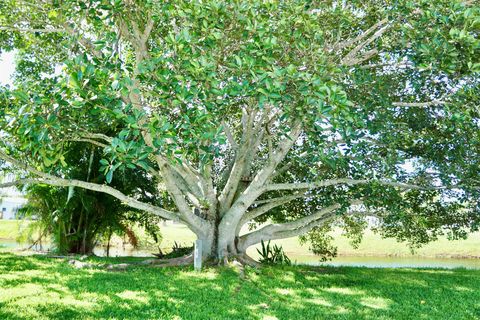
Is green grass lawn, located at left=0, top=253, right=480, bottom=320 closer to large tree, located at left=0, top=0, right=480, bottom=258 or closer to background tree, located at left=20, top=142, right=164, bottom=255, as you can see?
large tree, located at left=0, top=0, right=480, bottom=258

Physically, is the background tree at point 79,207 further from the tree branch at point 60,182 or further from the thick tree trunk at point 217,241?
the thick tree trunk at point 217,241

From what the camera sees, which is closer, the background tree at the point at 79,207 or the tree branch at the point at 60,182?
the tree branch at the point at 60,182

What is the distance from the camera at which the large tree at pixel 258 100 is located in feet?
16.4

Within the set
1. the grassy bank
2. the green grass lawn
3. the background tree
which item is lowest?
the green grass lawn

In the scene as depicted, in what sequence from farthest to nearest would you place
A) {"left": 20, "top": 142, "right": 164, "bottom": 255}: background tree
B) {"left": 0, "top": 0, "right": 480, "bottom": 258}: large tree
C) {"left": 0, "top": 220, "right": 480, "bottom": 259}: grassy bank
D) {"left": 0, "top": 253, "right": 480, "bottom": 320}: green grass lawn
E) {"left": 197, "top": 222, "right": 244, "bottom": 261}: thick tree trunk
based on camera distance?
{"left": 0, "top": 220, "right": 480, "bottom": 259}: grassy bank
{"left": 20, "top": 142, "right": 164, "bottom": 255}: background tree
{"left": 197, "top": 222, "right": 244, "bottom": 261}: thick tree trunk
{"left": 0, "top": 253, "right": 480, "bottom": 320}: green grass lawn
{"left": 0, "top": 0, "right": 480, "bottom": 258}: large tree

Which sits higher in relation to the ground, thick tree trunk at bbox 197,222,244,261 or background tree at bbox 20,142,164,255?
background tree at bbox 20,142,164,255

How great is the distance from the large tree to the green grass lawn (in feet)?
5.31

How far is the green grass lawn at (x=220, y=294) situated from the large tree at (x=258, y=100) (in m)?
1.62

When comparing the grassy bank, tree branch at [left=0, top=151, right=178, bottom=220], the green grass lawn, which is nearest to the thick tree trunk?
the green grass lawn

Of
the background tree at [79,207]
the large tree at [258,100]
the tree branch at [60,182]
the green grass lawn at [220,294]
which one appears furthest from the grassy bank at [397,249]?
the green grass lawn at [220,294]

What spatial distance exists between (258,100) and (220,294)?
310 centimetres

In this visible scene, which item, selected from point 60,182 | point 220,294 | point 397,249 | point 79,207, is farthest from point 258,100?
point 397,249

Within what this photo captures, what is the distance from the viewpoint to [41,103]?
4844 mm

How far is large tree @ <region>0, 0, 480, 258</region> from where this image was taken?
4.99 meters
